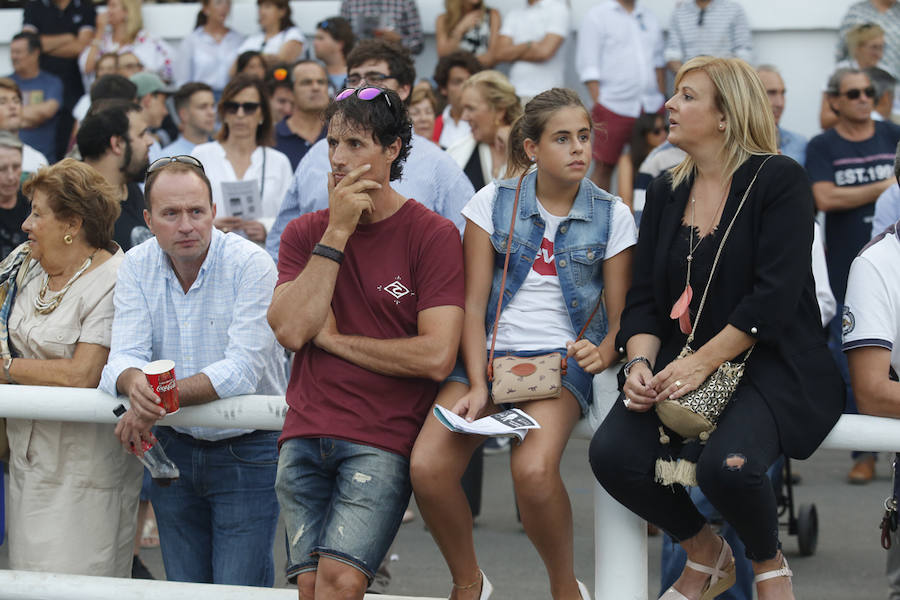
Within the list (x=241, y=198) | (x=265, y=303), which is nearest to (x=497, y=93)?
(x=241, y=198)

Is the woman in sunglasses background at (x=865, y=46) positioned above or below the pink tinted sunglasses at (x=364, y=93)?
above

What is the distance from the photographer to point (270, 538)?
4.03 m

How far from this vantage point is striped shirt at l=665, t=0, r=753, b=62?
9.34 m

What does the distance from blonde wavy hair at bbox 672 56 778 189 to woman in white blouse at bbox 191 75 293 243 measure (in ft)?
11.1

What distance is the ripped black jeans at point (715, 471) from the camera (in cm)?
302

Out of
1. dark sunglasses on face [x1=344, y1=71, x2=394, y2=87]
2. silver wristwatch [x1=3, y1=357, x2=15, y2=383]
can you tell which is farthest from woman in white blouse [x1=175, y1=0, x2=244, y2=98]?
silver wristwatch [x1=3, y1=357, x2=15, y2=383]

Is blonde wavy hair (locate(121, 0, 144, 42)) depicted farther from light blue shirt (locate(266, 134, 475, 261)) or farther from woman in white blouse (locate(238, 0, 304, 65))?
light blue shirt (locate(266, 134, 475, 261))

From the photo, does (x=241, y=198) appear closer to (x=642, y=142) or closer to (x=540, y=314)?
(x=642, y=142)

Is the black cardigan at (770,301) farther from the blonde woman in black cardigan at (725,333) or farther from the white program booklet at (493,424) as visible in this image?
the white program booklet at (493,424)

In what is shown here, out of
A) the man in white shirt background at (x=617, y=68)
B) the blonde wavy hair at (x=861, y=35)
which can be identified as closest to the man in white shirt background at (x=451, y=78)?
the man in white shirt background at (x=617, y=68)

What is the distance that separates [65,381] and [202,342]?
1.61ft

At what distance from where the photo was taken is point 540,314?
3.58 metres

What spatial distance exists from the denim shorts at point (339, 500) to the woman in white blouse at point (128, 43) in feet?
25.9

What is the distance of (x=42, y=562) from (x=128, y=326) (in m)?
0.86
